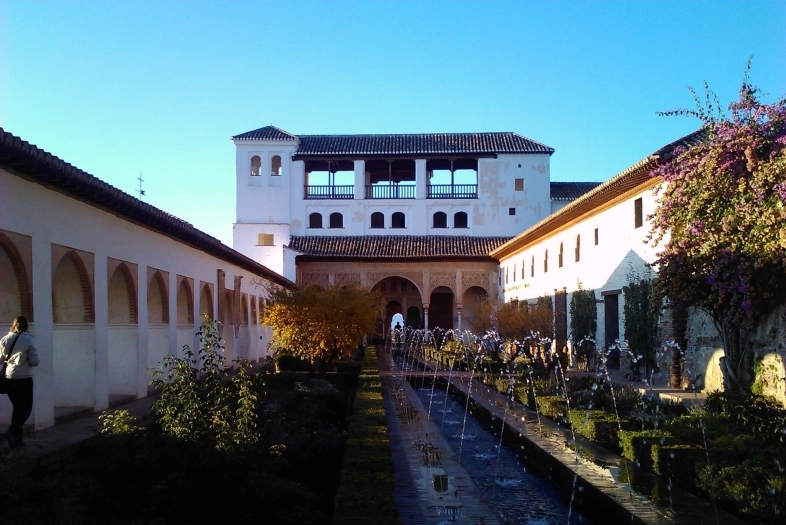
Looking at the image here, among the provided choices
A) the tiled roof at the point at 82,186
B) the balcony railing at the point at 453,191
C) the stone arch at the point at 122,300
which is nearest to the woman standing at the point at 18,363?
the tiled roof at the point at 82,186

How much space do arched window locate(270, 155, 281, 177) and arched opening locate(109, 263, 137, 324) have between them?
1039 inches

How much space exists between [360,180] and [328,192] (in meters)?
1.83

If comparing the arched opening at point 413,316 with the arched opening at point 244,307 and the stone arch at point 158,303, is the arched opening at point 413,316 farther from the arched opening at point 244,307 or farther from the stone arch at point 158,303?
the stone arch at point 158,303

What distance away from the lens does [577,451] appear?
868cm

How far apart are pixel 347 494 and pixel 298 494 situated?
37 centimetres

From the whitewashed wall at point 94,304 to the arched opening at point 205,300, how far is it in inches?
70.5

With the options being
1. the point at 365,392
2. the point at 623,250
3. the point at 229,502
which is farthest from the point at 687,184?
the point at 229,502

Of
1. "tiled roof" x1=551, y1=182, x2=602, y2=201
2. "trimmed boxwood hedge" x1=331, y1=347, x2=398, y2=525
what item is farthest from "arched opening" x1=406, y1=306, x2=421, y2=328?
"trimmed boxwood hedge" x1=331, y1=347, x2=398, y2=525

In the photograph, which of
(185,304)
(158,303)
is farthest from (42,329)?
(185,304)

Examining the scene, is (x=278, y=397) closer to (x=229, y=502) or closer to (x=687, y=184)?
(x=229, y=502)

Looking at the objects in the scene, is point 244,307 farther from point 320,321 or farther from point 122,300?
point 122,300

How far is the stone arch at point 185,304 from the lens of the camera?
59.5ft

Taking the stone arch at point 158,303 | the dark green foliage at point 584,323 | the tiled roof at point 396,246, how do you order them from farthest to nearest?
the tiled roof at point 396,246
the dark green foliage at point 584,323
the stone arch at point 158,303

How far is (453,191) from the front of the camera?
40.7 metres
